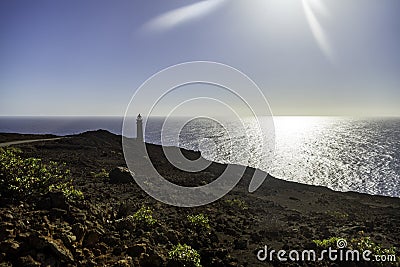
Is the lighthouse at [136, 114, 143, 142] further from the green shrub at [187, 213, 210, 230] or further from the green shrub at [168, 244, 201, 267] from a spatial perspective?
the green shrub at [168, 244, 201, 267]

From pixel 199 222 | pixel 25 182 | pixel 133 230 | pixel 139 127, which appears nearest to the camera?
pixel 25 182

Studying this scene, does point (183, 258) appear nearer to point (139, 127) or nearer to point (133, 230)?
point (133, 230)

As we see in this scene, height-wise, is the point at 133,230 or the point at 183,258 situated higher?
the point at 133,230

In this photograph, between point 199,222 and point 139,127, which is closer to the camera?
point 199,222

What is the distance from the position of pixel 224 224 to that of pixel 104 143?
2125 cm

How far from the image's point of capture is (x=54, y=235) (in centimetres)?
662

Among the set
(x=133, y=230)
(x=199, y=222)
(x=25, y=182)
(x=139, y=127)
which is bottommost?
(x=199, y=222)

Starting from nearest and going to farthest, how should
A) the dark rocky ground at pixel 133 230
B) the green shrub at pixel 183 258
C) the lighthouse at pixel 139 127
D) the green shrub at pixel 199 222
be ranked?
the dark rocky ground at pixel 133 230
the green shrub at pixel 183 258
the green shrub at pixel 199 222
the lighthouse at pixel 139 127

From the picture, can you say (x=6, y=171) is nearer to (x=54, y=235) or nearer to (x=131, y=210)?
(x=54, y=235)

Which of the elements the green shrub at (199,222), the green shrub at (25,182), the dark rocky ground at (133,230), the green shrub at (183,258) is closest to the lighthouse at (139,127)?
the dark rocky ground at (133,230)

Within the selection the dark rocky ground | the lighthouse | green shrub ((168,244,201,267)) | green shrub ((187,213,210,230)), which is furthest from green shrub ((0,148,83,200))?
the lighthouse

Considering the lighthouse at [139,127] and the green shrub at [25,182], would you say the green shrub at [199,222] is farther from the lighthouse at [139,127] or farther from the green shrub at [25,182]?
the lighthouse at [139,127]

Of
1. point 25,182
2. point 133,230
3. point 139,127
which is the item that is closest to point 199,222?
point 133,230

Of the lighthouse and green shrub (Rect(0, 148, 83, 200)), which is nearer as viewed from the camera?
green shrub (Rect(0, 148, 83, 200))
